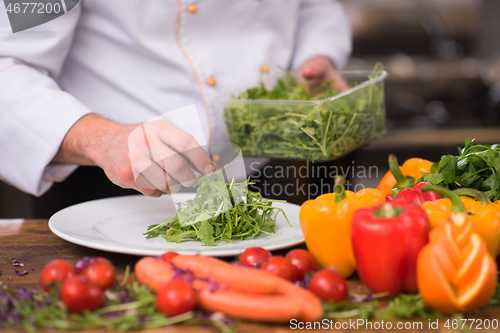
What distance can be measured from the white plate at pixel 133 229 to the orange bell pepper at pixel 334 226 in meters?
0.07

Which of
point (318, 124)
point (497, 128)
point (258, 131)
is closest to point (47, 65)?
point (258, 131)

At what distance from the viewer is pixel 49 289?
70 centimetres

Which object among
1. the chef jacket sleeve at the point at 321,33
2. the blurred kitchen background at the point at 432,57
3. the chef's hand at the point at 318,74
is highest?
the chef jacket sleeve at the point at 321,33

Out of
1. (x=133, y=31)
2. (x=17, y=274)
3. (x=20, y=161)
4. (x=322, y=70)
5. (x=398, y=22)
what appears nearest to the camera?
(x=17, y=274)

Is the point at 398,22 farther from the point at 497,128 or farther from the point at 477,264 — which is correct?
the point at 477,264

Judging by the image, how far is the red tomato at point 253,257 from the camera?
78 cm

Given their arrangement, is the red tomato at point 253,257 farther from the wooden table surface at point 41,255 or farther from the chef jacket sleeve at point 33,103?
the chef jacket sleeve at point 33,103

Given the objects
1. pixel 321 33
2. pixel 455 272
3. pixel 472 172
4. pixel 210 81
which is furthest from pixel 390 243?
pixel 321 33

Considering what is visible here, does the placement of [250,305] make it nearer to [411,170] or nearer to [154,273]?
[154,273]

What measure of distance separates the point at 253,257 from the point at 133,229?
0.38m

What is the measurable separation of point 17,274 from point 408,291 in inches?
26.5

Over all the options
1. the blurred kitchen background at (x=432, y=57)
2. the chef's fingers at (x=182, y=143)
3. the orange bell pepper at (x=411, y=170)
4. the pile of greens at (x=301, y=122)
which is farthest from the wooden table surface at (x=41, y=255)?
the blurred kitchen background at (x=432, y=57)

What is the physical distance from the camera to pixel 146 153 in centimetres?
91

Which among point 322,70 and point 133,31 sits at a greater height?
point 133,31
